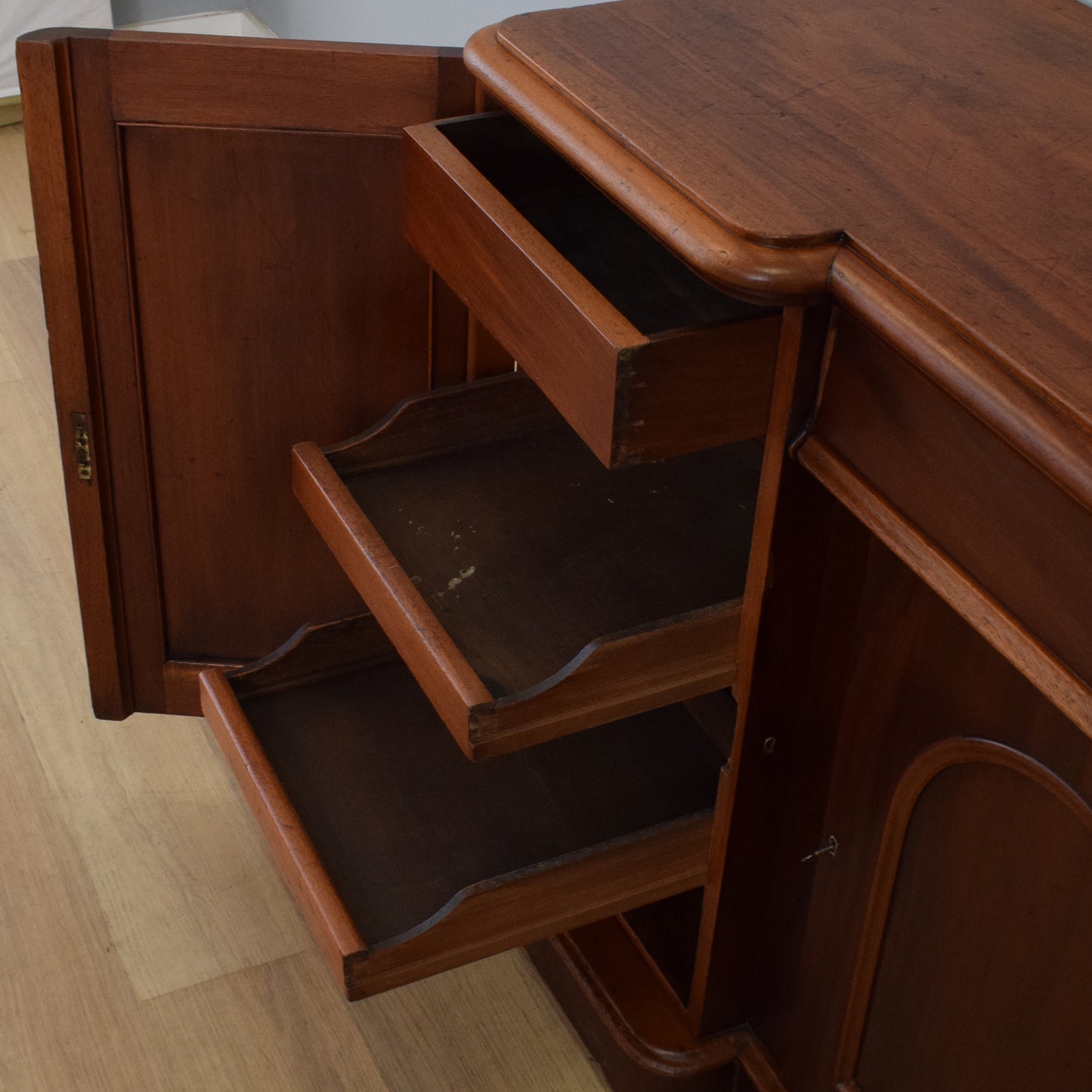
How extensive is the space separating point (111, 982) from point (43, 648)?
0.52 meters

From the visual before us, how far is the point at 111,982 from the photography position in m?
1.39

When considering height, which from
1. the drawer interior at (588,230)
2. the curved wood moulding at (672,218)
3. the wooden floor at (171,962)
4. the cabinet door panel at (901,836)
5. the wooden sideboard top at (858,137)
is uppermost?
the wooden sideboard top at (858,137)

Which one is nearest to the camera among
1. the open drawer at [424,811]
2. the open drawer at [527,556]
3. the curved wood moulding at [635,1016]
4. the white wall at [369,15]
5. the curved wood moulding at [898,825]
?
the curved wood moulding at [898,825]

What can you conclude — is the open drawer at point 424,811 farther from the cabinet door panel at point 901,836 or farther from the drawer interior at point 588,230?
the drawer interior at point 588,230

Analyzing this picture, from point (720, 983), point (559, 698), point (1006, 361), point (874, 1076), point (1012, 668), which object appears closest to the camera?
point (1006, 361)

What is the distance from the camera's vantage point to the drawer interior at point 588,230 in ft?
3.30

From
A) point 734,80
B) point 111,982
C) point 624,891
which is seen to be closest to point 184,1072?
point 111,982

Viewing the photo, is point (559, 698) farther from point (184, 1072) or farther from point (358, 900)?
point (184, 1072)

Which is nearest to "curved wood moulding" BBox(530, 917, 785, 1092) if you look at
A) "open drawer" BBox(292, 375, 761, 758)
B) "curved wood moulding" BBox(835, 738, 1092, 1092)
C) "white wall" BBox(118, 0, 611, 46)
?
"curved wood moulding" BBox(835, 738, 1092, 1092)

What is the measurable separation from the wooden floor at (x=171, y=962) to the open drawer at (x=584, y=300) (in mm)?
725

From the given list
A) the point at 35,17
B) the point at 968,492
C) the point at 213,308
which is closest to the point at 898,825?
the point at 968,492

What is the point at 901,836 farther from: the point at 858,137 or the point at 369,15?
the point at 369,15

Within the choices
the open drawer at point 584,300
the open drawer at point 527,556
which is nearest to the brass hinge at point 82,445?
the open drawer at point 527,556

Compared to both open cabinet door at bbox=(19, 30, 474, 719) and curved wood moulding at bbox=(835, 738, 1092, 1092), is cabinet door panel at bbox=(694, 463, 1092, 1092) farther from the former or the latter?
open cabinet door at bbox=(19, 30, 474, 719)
